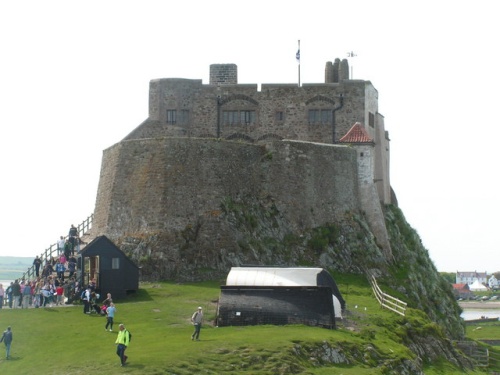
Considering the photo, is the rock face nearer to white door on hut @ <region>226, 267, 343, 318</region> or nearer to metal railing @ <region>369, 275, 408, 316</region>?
metal railing @ <region>369, 275, 408, 316</region>

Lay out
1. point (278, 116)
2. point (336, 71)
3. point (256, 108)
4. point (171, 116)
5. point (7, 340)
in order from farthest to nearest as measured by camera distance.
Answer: point (336, 71)
point (171, 116)
point (256, 108)
point (278, 116)
point (7, 340)

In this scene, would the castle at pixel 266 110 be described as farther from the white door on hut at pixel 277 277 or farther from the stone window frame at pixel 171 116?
the white door on hut at pixel 277 277

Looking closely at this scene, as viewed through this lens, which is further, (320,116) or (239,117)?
(239,117)

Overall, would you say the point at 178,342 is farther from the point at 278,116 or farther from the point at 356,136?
the point at 278,116

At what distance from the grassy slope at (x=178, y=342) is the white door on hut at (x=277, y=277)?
1964 mm

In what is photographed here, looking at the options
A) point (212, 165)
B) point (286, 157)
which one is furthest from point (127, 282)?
point (286, 157)

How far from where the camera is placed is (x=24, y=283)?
2324 inches

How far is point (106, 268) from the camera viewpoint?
191ft

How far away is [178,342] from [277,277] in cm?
1007

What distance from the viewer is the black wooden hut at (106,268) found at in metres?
57.9

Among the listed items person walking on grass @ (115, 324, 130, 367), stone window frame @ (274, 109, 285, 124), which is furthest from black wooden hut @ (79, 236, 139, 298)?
stone window frame @ (274, 109, 285, 124)

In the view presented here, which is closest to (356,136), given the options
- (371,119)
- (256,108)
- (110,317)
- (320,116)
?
(320,116)

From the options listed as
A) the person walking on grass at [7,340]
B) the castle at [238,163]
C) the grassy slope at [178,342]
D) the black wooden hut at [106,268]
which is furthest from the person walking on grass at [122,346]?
the castle at [238,163]

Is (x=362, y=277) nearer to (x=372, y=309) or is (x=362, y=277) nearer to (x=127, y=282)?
(x=372, y=309)
